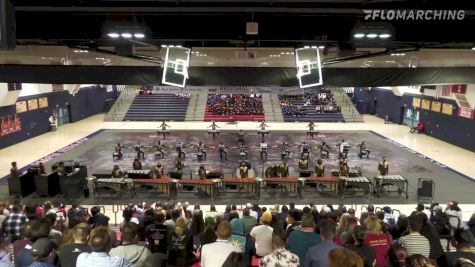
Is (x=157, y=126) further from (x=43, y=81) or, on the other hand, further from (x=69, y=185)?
(x=43, y=81)

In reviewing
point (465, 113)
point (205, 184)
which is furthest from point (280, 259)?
point (465, 113)

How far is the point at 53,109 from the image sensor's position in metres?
34.4

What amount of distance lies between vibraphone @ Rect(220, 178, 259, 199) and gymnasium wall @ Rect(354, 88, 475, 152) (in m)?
17.1

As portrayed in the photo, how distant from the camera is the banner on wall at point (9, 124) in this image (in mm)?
25791

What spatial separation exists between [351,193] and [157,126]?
22.9 m

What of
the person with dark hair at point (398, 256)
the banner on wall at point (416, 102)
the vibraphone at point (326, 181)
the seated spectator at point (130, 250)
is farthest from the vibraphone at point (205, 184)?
the banner on wall at point (416, 102)

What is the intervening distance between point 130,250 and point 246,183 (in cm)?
1077

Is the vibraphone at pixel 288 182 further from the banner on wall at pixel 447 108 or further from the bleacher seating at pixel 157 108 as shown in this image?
the bleacher seating at pixel 157 108

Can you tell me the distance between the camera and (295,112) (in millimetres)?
41688

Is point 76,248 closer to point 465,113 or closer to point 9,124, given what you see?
point 9,124

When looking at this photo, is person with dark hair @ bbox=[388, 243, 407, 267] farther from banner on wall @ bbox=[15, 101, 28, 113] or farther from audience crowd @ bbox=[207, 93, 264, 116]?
audience crowd @ bbox=[207, 93, 264, 116]

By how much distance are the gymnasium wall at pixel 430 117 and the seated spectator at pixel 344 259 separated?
84.8 feet

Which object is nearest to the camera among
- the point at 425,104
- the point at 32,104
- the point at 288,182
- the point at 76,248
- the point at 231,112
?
the point at 76,248

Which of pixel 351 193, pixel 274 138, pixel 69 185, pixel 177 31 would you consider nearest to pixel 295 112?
pixel 274 138
